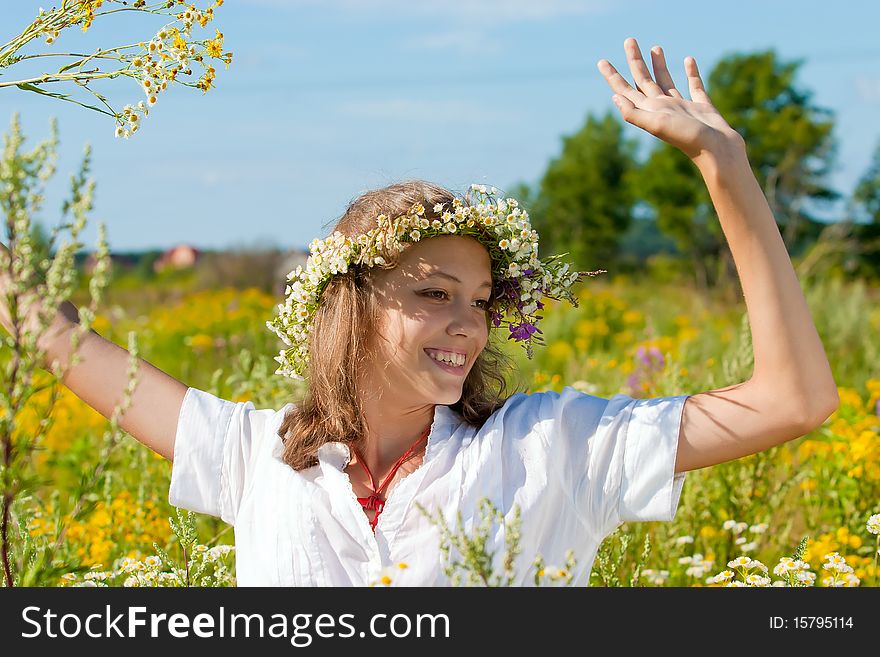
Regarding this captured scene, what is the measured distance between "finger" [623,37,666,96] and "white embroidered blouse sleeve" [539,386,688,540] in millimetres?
658

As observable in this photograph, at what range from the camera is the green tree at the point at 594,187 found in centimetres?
4762

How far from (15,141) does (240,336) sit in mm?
5931

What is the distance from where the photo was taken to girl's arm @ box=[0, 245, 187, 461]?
7.66ft

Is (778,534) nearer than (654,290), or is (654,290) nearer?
(778,534)

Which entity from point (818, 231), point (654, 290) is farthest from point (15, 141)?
point (818, 231)

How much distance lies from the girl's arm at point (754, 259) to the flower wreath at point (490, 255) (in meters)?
0.45

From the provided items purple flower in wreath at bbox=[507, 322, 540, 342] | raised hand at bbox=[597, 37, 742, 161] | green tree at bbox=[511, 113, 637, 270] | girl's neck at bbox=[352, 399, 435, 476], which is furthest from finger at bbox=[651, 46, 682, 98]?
green tree at bbox=[511, 113, 637, 270]

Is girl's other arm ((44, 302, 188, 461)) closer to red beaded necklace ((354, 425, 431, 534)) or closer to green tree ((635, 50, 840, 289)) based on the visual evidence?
red beaded necklace ((354, 425, 431, 534))

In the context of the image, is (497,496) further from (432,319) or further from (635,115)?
(635,115)

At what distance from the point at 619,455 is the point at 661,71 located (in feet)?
2.65

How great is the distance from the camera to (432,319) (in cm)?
228

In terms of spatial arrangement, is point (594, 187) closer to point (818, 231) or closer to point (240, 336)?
point (818, 231)

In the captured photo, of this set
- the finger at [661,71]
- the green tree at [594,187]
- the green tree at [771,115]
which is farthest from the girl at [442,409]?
the green tree at [594,187]
